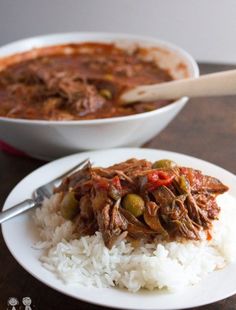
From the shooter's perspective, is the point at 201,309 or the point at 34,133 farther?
the point at 34,133

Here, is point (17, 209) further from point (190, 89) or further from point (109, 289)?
point (190, 89)

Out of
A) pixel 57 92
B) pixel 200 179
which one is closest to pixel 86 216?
pixel 200 179

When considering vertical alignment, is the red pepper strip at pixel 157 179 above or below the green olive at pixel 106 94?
above

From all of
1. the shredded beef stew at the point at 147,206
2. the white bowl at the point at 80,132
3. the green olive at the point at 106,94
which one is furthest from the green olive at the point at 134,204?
the green olive at the point at 106,94

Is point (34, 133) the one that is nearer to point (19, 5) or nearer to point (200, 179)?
point (200, 179)

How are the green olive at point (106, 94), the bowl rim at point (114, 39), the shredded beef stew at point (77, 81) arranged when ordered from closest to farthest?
the bowl rim at point (114, 39) → the shredded beef stew at point (77, 81) → the green olive at point (106, 94)

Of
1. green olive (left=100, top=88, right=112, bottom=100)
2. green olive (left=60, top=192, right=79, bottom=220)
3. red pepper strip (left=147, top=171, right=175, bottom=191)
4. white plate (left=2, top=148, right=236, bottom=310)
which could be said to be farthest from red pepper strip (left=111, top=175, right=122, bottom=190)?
green olive (left=100, top=88, right=112, bottom=100)

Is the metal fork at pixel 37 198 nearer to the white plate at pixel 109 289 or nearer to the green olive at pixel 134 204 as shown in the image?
the white plate at pixel 109 289

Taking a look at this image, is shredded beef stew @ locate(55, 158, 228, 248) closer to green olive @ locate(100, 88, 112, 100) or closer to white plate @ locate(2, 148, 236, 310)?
white plate @ locate(2, 148, 236, 310)
